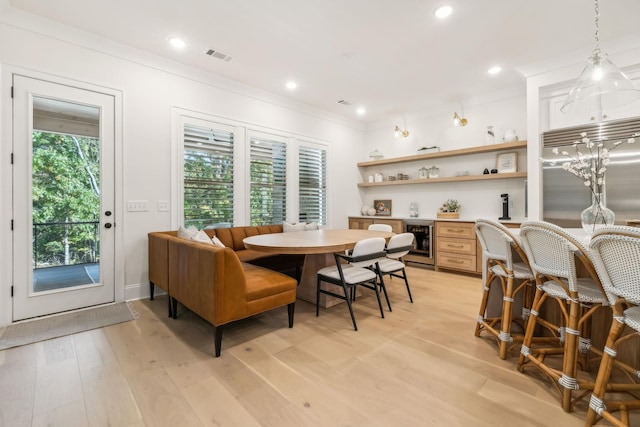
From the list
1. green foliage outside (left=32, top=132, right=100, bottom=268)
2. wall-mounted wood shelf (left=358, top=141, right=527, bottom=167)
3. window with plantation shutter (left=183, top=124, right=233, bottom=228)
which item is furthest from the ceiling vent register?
wall-mounted wood shelf (left=358, top=141, right=527, bottom=167)

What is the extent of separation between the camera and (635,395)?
5.32 ft

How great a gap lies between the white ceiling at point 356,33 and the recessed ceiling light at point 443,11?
56 mm

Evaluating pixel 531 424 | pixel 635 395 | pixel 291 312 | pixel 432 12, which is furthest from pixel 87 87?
pixel 635 395

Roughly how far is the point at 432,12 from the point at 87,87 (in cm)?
353

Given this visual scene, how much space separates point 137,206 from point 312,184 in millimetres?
2895

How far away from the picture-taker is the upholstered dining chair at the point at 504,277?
2016 mm

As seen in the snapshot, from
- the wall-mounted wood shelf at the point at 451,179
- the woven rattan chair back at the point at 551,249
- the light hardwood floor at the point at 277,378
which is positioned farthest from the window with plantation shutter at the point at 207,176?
the woven rattan chair back at the point at 551,249

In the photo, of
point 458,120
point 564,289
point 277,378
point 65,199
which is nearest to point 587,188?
point 458,120

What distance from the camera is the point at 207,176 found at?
3898mm

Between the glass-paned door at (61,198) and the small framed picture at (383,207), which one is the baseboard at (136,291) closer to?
the glass-paned door at (61,198)

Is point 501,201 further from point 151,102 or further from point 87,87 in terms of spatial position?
point 87,87

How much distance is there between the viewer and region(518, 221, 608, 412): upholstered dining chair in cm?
152

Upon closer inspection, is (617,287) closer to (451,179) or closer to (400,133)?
(451,179)

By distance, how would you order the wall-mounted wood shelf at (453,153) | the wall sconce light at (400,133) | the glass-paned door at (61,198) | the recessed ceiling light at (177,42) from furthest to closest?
the wall sconce light at (400,133), the wall-mounted wood shelf at (453,153), the recessed ceiling light at (177,42), the glass-paned door at (61,198)
